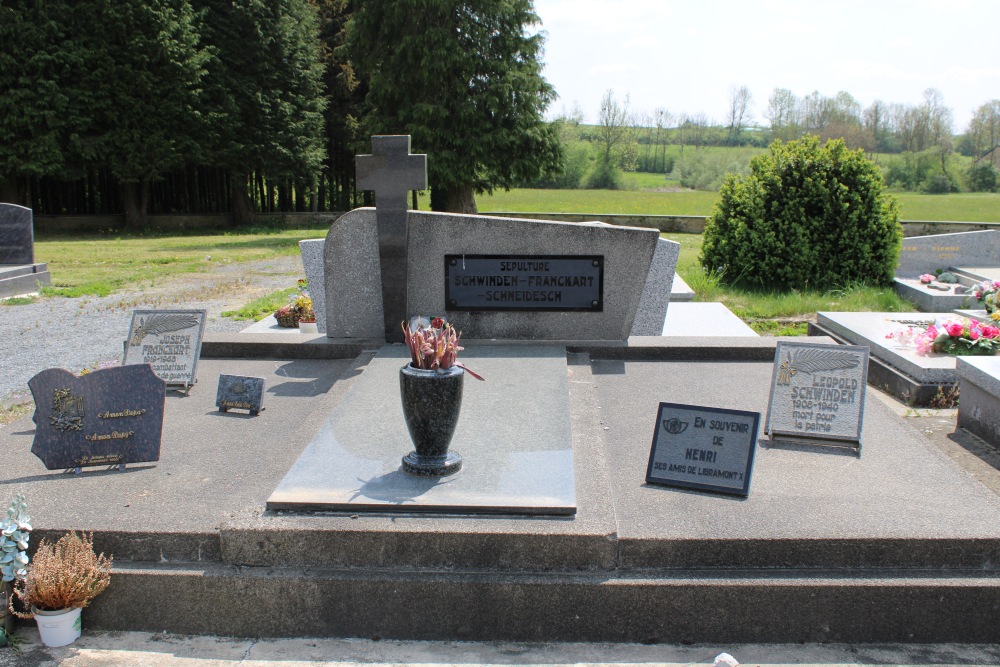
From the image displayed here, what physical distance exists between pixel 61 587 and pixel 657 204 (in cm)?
3367

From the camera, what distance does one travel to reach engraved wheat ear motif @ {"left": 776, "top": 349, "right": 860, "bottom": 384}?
4531mm

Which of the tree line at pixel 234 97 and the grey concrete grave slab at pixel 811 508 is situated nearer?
the grey concrete grave slab at pixel 811 508

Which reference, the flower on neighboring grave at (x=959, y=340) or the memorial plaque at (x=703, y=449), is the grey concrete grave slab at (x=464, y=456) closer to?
the memorial plaque at (x=703, y=449)

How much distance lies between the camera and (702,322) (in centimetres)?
857

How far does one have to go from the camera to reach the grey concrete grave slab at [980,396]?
17.2ft

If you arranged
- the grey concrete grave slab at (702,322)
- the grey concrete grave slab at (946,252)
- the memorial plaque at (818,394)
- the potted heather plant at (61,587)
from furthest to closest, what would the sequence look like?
the grey concrete grave slab at (946,252)
the grey concrete grave slab at (702,322)
the memorial plaque at (818,394)
the potted heather plant at (61,587)

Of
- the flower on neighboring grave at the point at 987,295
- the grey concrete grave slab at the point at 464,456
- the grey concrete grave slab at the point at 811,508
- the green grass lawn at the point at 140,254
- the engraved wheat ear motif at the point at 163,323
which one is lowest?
the green grass lawn at the point at 140,254

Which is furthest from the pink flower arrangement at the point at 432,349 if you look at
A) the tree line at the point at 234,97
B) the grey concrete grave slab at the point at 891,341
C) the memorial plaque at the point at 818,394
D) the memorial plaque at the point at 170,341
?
the tree line at the point at 234,97

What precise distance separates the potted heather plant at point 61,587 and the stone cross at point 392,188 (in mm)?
3466

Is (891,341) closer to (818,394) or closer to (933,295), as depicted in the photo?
(818,394)

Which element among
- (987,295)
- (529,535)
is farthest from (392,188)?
(987,295)

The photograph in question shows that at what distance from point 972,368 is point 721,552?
309cm

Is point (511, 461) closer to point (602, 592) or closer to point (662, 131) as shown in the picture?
point (602, 592)

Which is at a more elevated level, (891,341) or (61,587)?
(891,341)
